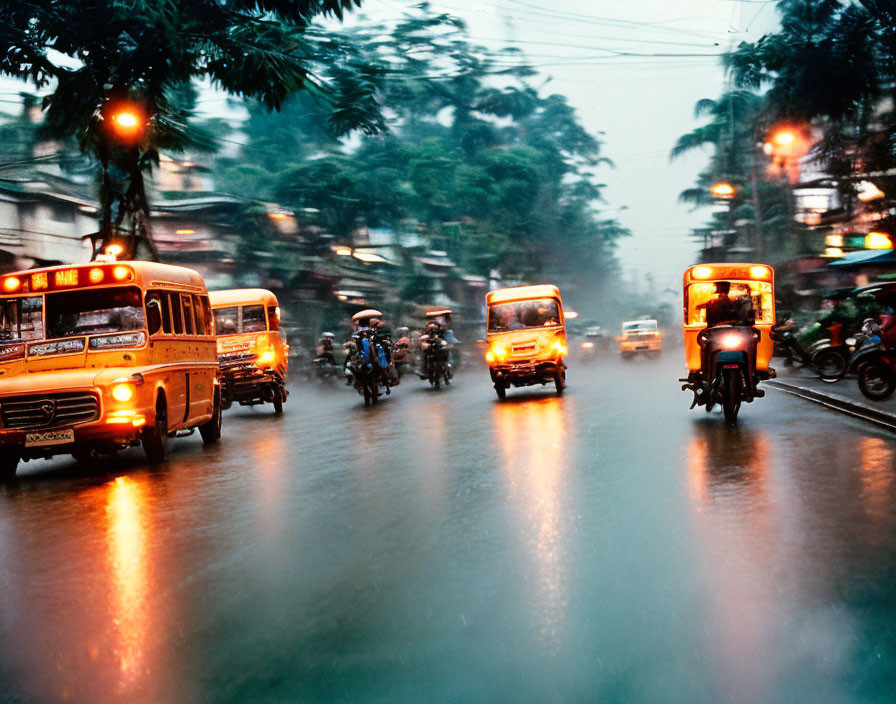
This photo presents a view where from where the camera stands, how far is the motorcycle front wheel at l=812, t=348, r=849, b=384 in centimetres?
2077

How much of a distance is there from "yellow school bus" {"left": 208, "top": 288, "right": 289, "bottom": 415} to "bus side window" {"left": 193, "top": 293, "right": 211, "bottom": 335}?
183 inches

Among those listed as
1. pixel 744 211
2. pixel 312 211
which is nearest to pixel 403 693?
pixel 312 211

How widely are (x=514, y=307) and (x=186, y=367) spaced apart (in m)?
9.59

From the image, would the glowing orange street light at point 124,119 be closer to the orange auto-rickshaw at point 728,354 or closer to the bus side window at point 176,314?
the bus side window at point 176,314

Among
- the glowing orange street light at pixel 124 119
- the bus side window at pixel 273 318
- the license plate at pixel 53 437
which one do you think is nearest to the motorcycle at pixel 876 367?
the license plate at pixel 53 437

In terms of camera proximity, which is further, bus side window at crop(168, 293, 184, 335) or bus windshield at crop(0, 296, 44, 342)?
bus side window at crop(168, 293, 184, 335)

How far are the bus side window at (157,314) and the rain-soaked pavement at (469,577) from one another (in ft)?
5.92

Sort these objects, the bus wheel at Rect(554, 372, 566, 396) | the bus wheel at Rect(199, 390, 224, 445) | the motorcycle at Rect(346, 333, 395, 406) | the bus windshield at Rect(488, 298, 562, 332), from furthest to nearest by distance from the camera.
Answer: the motorcycle at Rect(346, 333, 395, 406) → the bus windshield at Rect(488, 298, 562, 332) → the bus wheel at Rect(554, 372, 566, 396) → the bus wheel at Rect(199, 390, 224, 445)

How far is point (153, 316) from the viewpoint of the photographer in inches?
493

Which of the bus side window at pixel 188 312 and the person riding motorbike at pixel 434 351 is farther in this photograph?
the person riding motorbike at pixel 434 351

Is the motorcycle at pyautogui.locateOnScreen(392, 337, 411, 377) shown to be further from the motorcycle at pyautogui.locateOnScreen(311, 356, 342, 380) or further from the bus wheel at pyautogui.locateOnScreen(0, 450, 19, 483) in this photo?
the bus wheel at pyautogui.locateOnScreen(0, 450, 19, 483)

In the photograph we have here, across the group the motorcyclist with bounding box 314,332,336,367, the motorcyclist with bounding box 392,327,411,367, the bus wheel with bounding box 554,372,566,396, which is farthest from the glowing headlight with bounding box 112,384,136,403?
the motorcyclist with bounding box 314,332,336,367

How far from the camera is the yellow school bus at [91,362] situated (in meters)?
11.2

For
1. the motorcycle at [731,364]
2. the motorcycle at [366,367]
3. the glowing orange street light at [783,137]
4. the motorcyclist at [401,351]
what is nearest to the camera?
the motorcycle at [731,364]
